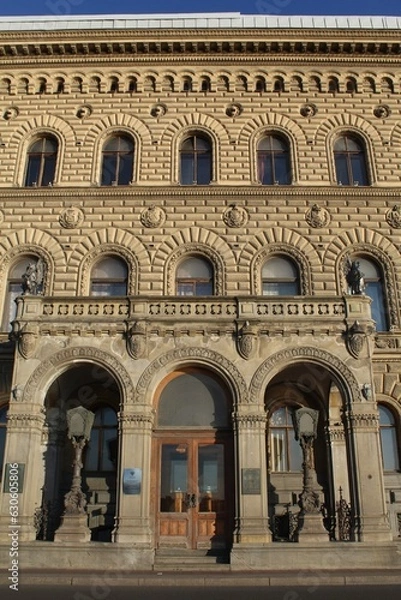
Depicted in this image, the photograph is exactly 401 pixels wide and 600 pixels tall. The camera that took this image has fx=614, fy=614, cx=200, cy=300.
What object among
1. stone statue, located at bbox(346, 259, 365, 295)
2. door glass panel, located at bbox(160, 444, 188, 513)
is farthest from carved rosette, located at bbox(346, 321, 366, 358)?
door glass panel, located at bbox(160, 444, 188, 513)

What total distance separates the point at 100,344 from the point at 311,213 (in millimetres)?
10224

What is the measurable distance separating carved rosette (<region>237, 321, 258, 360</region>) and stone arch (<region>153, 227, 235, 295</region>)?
175 inches

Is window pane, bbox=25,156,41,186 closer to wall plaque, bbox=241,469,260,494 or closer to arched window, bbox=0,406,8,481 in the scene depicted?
arched window, bbox=0,406,8,481

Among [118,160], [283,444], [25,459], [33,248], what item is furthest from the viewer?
[118,160]

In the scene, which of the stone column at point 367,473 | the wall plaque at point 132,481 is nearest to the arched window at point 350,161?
the stone column at point 367,473

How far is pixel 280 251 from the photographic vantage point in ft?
78.5

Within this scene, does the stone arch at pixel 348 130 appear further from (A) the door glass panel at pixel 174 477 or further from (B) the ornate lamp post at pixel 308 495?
(A) the door glass panel at pixel 174 477

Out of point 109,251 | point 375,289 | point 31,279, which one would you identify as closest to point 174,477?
point 31,279

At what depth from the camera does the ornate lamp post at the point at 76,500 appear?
17.4 meters

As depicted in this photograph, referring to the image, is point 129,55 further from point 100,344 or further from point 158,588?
point 158,588

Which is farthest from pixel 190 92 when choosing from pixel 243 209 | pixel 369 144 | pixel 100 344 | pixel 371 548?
pixel 371 548

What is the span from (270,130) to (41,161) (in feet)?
32.2

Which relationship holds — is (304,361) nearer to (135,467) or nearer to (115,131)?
(135,467)

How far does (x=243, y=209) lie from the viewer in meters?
24.5
